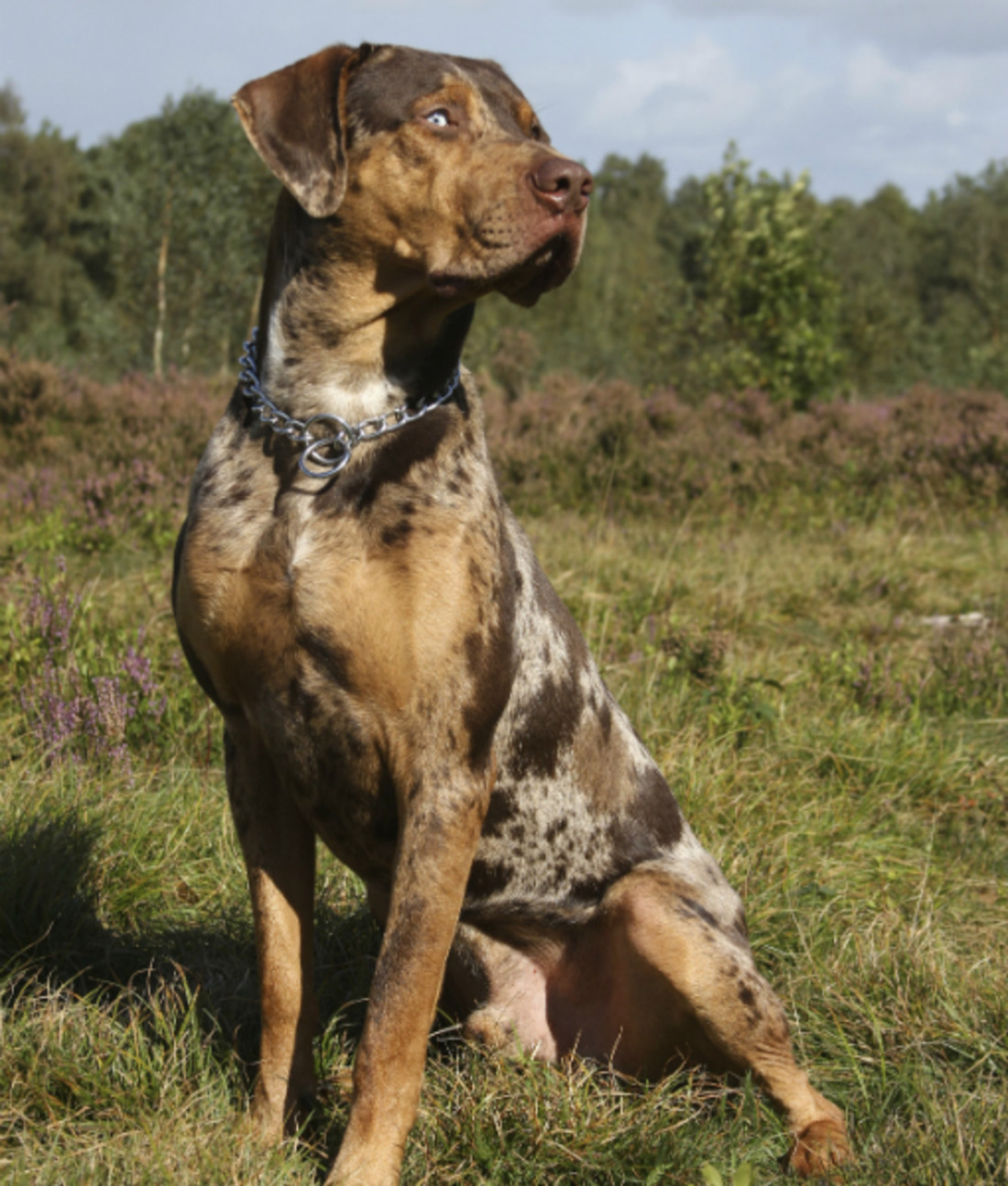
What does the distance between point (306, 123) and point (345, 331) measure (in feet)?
1.56

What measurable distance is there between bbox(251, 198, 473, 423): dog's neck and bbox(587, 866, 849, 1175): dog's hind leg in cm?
139

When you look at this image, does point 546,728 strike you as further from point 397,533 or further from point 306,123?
point 306,123

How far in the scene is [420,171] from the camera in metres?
2.74

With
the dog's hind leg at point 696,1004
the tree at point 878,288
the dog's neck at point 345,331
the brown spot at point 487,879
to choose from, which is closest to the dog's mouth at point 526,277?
the dog's neck at point 345,331

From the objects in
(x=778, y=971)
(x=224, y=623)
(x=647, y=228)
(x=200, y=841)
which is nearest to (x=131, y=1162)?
(x=224, y=623)

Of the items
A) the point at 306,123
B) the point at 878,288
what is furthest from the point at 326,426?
the point at 878,288

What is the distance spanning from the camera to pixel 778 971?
11.7ft

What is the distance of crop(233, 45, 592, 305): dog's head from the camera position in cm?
267

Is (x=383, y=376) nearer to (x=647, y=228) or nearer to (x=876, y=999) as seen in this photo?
(x=876, y=999)

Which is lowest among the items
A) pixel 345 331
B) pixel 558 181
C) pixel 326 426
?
pixel 326 426

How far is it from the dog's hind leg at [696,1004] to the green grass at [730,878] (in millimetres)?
79

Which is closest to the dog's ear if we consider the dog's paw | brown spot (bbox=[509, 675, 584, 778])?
brown spot (bbox=[509, 675, 584, 778])

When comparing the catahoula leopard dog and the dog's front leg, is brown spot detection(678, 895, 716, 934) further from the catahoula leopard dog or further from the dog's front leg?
the dog's front leg

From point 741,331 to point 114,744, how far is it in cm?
1255
